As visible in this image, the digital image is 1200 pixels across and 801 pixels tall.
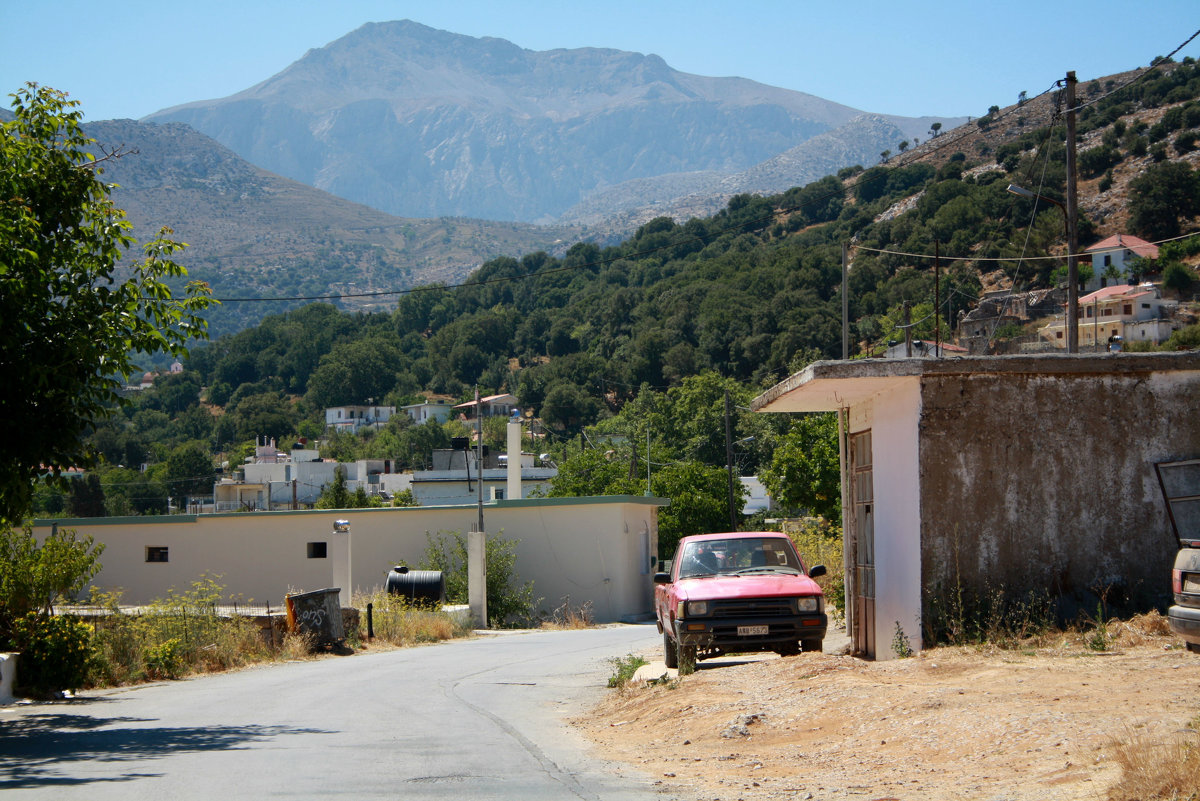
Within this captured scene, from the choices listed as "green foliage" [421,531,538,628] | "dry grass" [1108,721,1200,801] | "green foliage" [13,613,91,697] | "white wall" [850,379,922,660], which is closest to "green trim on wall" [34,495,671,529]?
"green foliage" [421,531,538,628]

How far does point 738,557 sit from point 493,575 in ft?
66.9

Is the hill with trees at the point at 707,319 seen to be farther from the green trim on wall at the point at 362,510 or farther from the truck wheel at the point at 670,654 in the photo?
the truck wheel at the point at 670,654

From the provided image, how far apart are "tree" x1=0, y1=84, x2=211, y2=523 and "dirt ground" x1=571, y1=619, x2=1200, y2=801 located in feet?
21.2

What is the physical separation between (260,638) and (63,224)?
1001 centimetres

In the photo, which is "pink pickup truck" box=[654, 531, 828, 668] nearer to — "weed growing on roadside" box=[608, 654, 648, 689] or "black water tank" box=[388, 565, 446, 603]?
"weed growing on roadside" box=[608, 654, 648, 689]

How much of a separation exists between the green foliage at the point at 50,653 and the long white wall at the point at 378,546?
895 inches

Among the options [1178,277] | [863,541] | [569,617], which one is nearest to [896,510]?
[863,541]

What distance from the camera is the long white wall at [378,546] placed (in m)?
36.2

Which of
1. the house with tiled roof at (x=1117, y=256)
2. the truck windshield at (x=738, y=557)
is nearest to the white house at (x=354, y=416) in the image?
the house with tiled roof at (x=1117, y=256)

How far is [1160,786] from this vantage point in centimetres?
553

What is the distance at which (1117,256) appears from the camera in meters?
85.5

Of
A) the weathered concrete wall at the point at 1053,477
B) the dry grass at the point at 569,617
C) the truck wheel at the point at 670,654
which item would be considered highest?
the weathered concrete wall at the point at 1053,477

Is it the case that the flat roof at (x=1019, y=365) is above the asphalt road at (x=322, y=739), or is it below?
above

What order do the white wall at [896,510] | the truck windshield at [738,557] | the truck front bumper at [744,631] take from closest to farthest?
1. the white wall at [896,510]
2. the truck front bumper at [744,631]
3. the truck windshield at [738,557]
